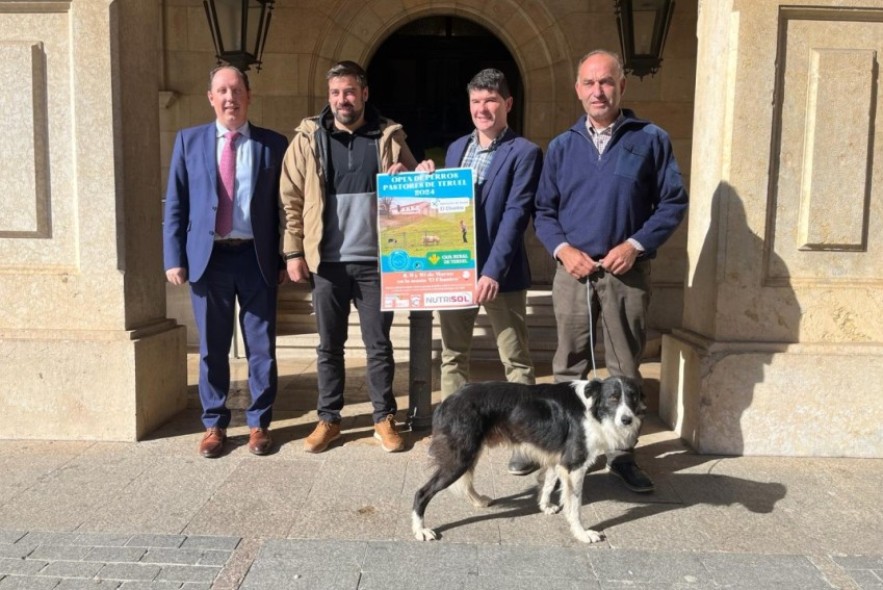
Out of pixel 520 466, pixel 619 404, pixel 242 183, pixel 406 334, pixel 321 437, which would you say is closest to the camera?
pixel 619 404

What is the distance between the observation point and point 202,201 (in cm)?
416

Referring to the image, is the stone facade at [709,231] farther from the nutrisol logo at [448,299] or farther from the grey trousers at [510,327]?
the nutrisol logo at [448,299]

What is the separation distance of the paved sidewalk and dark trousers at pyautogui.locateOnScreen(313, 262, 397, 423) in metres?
0.33

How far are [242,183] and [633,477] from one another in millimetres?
2943

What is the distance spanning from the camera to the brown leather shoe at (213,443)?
4207 millimetres

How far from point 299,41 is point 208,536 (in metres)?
6.69

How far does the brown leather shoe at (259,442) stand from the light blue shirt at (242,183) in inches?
49.5

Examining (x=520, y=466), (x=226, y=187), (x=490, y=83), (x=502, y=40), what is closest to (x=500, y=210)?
(x=490, y=83)

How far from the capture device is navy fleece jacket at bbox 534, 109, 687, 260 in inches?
148

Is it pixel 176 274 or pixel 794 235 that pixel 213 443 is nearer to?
pixel 176 274

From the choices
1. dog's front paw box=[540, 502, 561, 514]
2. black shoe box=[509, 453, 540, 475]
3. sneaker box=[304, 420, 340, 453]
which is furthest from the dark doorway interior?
dog's front paw box=[540, 502, 561, 514]

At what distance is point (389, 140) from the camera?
4.16 metres

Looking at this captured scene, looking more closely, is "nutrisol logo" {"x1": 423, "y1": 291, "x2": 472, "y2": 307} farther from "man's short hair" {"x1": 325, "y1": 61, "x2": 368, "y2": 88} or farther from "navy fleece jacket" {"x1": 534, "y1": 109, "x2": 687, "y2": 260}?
"man's short hair" {"x1": 325, "y1": 61, "x2": 368, "y2": 88}

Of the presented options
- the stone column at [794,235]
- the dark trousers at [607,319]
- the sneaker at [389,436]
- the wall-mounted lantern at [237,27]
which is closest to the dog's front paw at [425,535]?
the sneaker at [389,436]
